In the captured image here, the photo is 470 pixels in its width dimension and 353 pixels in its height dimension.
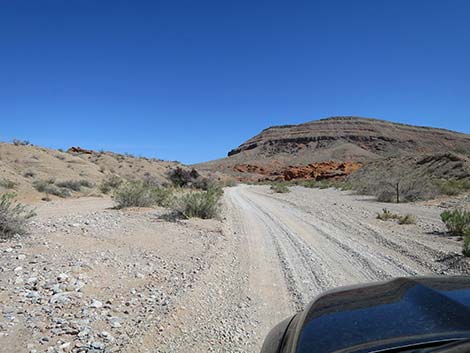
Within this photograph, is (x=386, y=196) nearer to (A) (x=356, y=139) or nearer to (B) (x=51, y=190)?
(B) (x=51, y=190)

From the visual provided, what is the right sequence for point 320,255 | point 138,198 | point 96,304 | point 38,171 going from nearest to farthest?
point 96,304
point 320,255
point 138,198
point 38,171

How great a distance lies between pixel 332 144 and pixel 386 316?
115146 millimetres

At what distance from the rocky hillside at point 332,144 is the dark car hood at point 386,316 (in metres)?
88.5

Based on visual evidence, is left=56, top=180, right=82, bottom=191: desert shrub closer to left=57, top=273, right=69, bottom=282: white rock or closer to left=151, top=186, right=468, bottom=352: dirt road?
left=151, top=186, right=468, bottom=352: dirt road

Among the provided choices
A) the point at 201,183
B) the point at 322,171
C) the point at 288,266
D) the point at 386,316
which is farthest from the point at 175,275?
the point at 322,171

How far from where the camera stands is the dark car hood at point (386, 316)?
5.46 ft

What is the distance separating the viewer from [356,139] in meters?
112

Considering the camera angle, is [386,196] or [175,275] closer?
[175,275]

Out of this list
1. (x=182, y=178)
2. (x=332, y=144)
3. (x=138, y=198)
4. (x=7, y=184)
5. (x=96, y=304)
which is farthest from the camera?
(x=332, y=144)

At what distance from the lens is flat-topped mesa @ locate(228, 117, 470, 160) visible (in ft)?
331

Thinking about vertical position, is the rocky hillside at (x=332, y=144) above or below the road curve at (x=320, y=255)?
above

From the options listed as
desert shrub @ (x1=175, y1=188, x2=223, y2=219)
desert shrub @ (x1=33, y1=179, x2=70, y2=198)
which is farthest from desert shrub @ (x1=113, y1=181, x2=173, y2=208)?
desert shrub @ (x1=33, y1=179, x2=70, y2=198)

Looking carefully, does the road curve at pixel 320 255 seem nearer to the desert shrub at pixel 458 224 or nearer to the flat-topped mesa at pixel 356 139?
the desert shrub at pixel 458 224

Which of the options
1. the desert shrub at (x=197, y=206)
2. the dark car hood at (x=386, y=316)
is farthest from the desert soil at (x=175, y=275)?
the dark car hood at (x=386, y=316)
